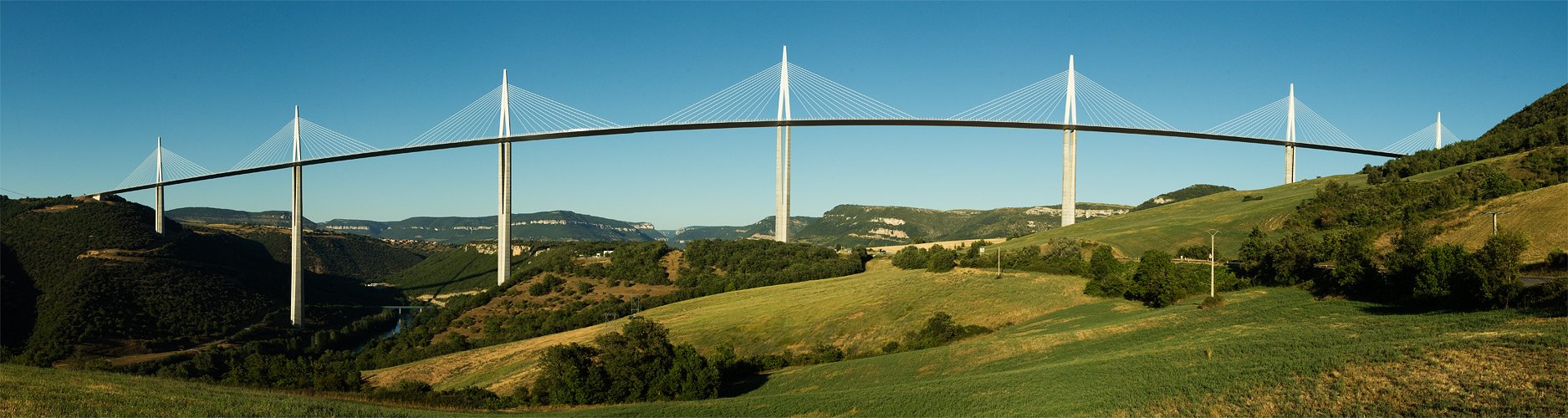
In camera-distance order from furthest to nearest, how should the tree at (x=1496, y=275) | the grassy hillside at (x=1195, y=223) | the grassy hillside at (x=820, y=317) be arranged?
the grassy hillside at (x=1195, y=223) → the grassy hillside at (x=820, y=317) → the tree at (x=1496, y=275)

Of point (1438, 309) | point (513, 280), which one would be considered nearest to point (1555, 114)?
point (1438, 309)

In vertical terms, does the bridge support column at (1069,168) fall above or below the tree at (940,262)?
above

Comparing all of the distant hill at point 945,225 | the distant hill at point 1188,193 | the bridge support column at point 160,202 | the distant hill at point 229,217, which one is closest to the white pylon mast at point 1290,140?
the distant hill at point 1188,193

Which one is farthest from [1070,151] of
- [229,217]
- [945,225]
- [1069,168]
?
[229,217]

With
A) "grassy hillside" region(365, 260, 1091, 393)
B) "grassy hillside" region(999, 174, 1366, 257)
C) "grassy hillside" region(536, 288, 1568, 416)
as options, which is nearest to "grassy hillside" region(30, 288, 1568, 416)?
"grassy hillside" region(536, 288, 1568, 416)

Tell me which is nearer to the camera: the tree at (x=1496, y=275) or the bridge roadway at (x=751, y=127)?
the tree at (x=1496, y=275)

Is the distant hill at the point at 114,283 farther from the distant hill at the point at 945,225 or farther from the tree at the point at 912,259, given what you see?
the distant hill at the point at 945,225

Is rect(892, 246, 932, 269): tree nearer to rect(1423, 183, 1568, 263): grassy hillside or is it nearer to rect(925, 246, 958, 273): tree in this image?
rect(925, 246, 958, 273): tree

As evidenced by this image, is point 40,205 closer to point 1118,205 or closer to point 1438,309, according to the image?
point 1438,309
